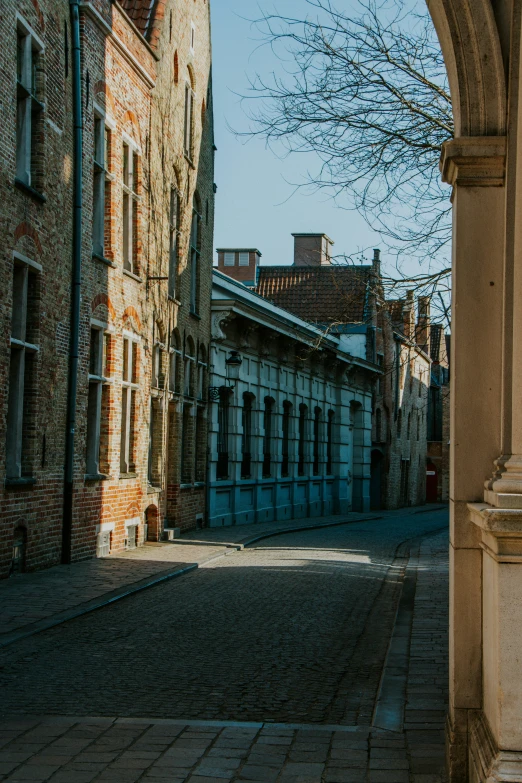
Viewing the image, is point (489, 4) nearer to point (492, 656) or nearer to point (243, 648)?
point (492, 656)

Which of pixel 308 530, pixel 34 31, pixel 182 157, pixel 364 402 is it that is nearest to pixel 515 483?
pixel 34 31

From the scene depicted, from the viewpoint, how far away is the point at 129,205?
19516 mm

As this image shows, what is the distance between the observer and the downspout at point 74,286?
16.1m

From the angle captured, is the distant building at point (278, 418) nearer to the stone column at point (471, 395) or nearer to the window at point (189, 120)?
the window at point (189, 120)

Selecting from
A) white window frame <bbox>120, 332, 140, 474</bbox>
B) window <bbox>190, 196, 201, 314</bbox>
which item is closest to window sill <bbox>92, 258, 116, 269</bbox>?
white window frame <bbox>120, 332, 140, 474</bbox>

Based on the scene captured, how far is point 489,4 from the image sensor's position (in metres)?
5.31

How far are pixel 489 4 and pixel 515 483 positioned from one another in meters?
2.41

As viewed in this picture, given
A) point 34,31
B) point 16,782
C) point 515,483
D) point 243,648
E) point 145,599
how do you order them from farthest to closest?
point 34,31 < point 145,599 < point 243,648 < point 16,782 < point 515,483

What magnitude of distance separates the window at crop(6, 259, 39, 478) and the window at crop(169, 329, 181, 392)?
774 centimetres

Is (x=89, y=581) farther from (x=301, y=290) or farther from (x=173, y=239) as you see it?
(x=301, y=290)

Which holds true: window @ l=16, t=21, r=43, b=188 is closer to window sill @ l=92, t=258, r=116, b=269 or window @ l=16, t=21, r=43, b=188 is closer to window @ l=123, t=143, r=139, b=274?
window sill @ l=92, t=258, r=116, b=269

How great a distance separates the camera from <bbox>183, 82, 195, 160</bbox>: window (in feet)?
80.3

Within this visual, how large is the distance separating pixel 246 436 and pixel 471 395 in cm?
2451

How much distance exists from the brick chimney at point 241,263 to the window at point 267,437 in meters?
18.2
